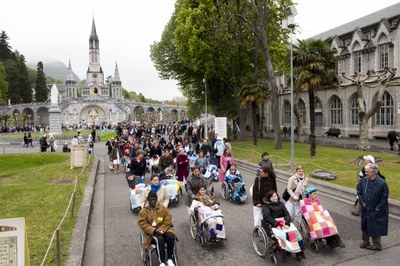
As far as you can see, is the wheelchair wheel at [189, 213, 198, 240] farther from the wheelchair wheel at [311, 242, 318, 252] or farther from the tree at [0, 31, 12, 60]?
the tree at [0, 31, 12, 60]

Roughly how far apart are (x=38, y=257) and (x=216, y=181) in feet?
29.1

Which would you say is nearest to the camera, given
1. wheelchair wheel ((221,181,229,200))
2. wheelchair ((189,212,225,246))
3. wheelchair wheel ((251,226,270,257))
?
wheelchair wheel ((251,226,270,257))

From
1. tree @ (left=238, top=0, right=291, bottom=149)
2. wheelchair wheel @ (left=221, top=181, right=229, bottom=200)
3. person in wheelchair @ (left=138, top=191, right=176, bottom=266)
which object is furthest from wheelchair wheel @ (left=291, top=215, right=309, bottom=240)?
tree @ (left=238, top=0, right=291, bottom=149)

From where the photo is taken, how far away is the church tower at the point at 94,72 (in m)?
139

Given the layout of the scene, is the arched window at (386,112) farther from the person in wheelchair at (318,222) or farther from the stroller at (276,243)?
the stroller at (276,243)

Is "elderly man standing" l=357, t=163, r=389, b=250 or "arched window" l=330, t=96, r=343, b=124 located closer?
"elderly man standing" l=357, t=163, r=389, b=250

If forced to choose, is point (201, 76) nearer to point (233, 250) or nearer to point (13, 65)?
point (233, 250)

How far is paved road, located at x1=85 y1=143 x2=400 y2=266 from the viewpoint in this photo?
23.0 ft

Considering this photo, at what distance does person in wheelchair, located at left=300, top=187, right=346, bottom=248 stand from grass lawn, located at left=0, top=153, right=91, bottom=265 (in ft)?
16.8

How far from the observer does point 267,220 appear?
701 centimetres

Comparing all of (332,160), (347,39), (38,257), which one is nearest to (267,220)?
(38,257)

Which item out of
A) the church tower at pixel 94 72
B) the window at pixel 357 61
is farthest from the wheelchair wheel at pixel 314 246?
the church tower at pixel 94 72

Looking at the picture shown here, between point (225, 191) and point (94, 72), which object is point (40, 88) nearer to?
point (94, 72)

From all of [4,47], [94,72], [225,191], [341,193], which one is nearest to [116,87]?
[94,72]
